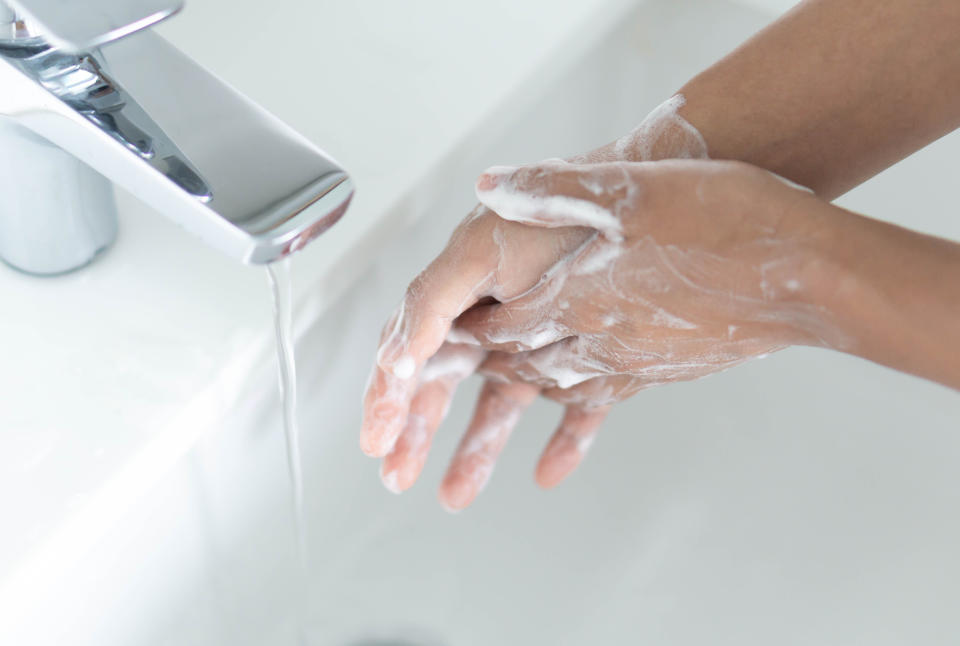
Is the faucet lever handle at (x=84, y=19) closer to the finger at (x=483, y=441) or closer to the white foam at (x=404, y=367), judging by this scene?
the white foam at (x=404, y=367)

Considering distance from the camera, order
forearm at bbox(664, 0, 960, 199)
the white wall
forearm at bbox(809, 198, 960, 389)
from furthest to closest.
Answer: the white wall, forearm at bbox(664, 0, 960, 199), forearm at bbox(809, 198, 960, 389)

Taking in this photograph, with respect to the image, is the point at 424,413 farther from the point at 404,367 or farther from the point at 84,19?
the point at 84,19

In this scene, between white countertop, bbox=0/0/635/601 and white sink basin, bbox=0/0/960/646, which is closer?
white countertop, bbox=0/0/635/601

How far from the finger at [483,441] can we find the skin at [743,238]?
4cm

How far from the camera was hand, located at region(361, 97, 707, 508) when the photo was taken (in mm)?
513

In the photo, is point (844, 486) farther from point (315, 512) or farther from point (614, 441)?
point (315, 512)

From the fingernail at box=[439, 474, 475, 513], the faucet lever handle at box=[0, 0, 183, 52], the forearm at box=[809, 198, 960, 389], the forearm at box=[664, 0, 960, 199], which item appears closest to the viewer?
the faucet lever handle at box=[0, 0, 183, 52]

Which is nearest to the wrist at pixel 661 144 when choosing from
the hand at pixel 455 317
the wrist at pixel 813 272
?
the hand at pixel 455 317

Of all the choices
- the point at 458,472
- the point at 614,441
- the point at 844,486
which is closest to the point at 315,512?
the point at 458,472

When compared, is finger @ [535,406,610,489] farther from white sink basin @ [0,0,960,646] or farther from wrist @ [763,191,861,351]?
wrist @ [763,191,861,351]

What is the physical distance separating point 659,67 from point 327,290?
39 centimetres

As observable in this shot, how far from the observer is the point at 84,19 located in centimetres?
32

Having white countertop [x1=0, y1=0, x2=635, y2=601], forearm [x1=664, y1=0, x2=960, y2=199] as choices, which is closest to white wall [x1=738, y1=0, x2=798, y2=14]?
white countertop [x1=0, y1=0, x2=635, y2=601]

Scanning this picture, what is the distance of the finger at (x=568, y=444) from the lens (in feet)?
2.17
